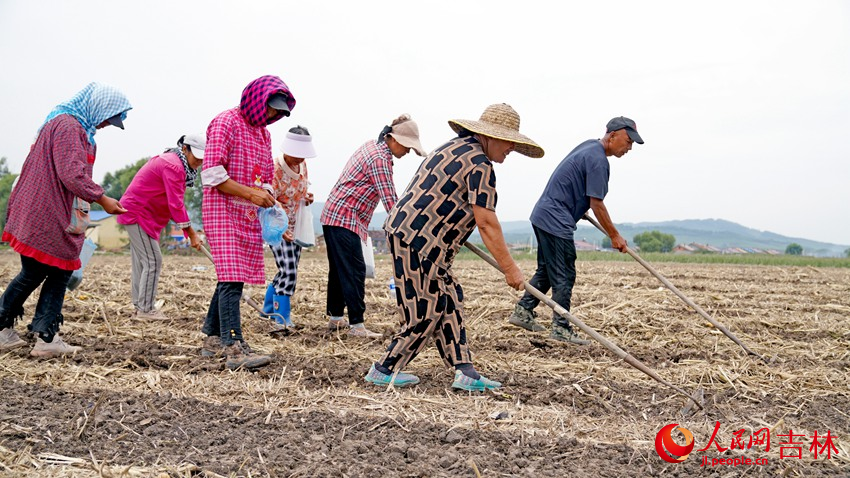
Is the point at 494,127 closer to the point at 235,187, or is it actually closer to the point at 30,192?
the point at 235,187

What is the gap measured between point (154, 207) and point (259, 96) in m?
2.25

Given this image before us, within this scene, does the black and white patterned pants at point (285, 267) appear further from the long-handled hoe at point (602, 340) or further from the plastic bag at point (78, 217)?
the long-handled hoe at point (602, 340)

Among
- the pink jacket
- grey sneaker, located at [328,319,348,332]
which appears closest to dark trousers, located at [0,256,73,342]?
the pink jacket

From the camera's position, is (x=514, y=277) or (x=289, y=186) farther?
(x=289, y=186)

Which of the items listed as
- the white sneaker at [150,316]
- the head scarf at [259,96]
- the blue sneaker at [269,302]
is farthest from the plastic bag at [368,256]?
the white sneaker at [150,316]

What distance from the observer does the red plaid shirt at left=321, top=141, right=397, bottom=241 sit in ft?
16.6

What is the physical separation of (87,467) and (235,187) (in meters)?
1.94

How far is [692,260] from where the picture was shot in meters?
23.0

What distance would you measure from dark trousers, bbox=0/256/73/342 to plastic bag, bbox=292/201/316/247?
1.87m

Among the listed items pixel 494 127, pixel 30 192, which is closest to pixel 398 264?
pixel 494 127

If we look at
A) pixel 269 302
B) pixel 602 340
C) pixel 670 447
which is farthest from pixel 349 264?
pixel 670 447

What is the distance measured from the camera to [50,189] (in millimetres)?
4242

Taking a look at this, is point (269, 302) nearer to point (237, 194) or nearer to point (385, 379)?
point (237, 194)

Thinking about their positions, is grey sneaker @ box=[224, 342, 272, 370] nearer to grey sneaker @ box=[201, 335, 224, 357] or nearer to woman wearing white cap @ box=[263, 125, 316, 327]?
grey sneaker @ box=[201, 335, 224, 357]
